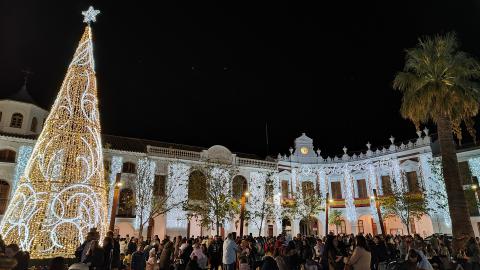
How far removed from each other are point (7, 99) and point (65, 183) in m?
22.9

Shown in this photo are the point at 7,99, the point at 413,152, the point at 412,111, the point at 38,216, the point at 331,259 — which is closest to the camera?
the point at 331,259

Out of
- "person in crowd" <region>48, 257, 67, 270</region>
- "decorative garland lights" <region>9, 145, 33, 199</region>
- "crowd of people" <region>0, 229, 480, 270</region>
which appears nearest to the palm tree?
"crowd of people" <region>0, 229, 480, 270</region>

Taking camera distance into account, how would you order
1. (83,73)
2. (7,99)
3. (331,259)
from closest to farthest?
(331,259) < (83,73) < (7,99)

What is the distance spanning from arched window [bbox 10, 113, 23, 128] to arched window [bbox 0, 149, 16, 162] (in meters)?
3.90

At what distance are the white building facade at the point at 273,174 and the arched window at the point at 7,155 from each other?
0.22ft

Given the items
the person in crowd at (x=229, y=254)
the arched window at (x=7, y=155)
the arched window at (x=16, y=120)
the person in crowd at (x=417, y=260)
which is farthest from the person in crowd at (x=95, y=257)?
the arched window at (x=16, y=120)

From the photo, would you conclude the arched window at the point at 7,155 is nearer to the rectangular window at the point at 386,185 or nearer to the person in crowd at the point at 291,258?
the person in crowd at the point at 291,258

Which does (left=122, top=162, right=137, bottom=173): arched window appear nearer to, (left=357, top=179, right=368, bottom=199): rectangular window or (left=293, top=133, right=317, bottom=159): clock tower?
(left=293, top=133, right=317, bottom=159): clock tower

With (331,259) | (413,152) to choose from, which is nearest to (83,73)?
(331,259)

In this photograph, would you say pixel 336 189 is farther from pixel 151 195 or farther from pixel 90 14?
pixel 90 14

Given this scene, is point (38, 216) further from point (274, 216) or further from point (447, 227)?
point (447, 227)

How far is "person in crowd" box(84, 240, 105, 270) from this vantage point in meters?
8.51

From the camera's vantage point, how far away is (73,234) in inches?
436

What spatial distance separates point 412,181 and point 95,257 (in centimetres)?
3290
